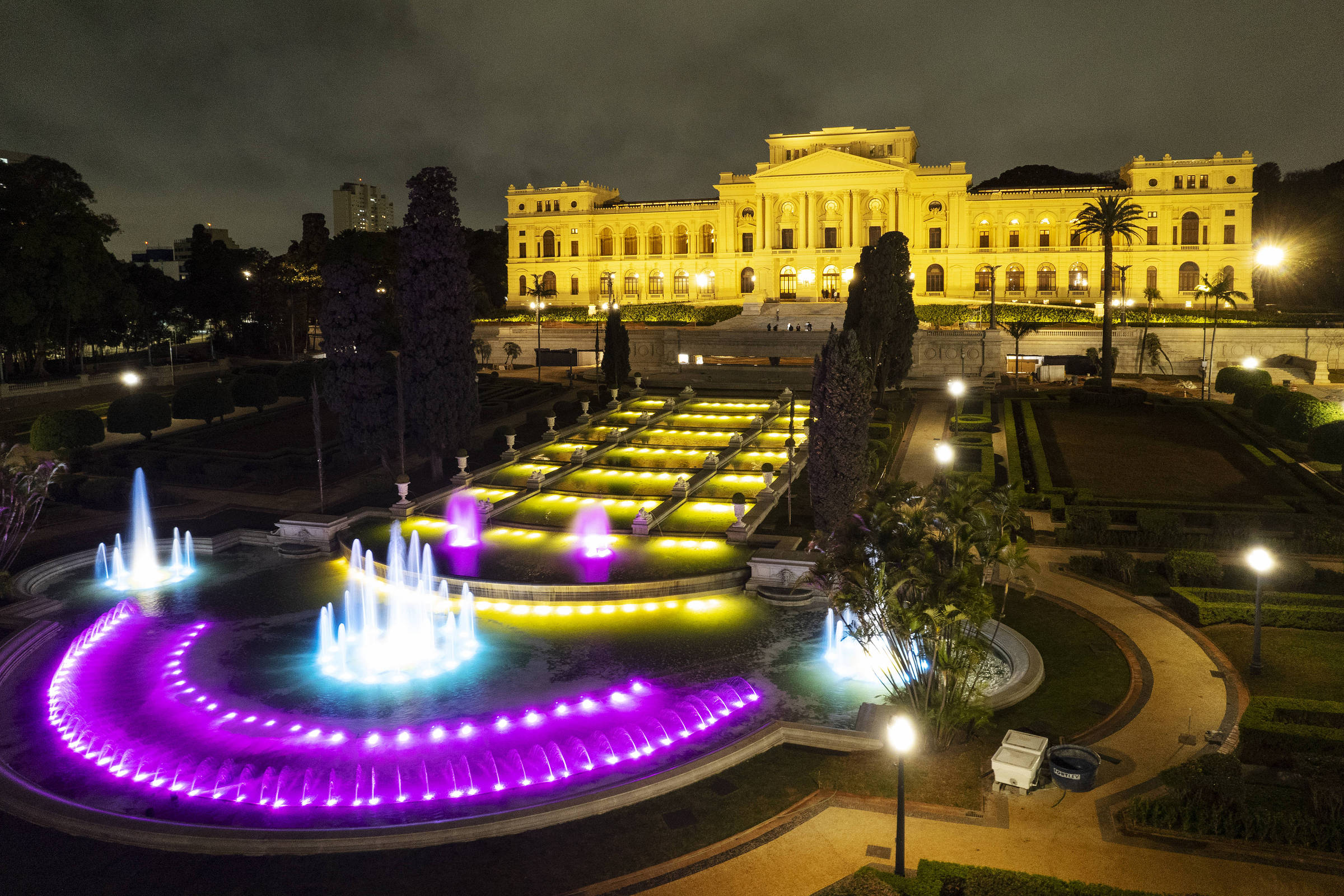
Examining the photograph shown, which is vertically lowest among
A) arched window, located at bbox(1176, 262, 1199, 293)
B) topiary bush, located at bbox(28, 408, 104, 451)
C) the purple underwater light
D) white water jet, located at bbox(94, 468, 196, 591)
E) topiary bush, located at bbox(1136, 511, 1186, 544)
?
the purple underwater light

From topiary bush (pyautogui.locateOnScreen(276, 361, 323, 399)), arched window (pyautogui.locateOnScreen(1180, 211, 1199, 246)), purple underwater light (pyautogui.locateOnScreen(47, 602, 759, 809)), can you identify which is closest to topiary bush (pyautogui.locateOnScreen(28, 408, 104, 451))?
topiary bush (pyautogui.locateOnScreen(276, 361, 323, 399))

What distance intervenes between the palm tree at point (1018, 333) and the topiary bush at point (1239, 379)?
36.2ft

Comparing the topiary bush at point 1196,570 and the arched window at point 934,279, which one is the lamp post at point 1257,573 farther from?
the arched window at point 934,279

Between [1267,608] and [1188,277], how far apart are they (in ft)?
242

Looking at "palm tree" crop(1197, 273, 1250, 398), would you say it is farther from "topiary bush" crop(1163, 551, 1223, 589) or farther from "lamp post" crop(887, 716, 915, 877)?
"lamp post" crop(887, 716, 915, 877)

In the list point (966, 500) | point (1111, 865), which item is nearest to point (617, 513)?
point (966, 500)

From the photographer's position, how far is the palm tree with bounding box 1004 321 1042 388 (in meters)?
57.0

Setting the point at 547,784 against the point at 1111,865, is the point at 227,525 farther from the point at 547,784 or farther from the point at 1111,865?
the point at 1111,865

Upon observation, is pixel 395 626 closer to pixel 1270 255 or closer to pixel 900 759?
pixel 900 759

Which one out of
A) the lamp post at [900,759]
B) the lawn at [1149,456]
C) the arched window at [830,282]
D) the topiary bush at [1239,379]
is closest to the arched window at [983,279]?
the arched window at [830,282]

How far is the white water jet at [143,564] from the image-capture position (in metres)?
26.5

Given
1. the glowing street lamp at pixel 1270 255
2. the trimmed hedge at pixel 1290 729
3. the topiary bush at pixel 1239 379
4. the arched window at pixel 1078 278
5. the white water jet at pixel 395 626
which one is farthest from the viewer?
the arched window at pixel 1078 278

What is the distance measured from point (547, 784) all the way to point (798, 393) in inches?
1714

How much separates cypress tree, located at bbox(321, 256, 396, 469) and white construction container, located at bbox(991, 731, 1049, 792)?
27.0m
